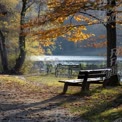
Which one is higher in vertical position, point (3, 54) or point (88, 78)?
point (3, 54)

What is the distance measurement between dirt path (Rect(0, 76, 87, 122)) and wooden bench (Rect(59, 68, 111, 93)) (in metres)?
0.64

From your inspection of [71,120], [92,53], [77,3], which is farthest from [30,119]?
[92,53]

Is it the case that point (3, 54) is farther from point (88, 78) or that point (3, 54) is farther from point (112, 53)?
point (88, 78)

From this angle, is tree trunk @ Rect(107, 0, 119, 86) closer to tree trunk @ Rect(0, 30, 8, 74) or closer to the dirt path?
the dirt path

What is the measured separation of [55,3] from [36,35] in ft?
6.87

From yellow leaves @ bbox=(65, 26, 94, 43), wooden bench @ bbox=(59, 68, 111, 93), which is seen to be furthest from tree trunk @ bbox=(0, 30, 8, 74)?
wooden bench @ bbox=(59, 68, 111, 93)

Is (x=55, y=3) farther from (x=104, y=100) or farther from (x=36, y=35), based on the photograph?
(x=104, y=100)

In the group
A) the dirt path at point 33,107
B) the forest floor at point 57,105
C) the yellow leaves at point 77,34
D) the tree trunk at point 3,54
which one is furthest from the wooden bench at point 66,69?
the dirt path at point 33,107

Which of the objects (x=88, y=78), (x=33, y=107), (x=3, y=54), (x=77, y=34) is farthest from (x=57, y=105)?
(x=3, y=54)

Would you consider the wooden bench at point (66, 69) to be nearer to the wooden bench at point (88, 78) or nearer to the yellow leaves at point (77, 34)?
the yellow leaves at point (77, 34)

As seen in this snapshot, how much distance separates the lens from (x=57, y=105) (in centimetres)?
967

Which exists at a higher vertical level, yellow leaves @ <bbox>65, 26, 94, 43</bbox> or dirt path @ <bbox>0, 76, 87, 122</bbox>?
yellow leaves @ <bbox>65, 26, 94, 43</bbox>

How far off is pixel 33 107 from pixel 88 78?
12.2 ft

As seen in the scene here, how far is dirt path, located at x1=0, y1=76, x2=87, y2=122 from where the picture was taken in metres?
7.96
